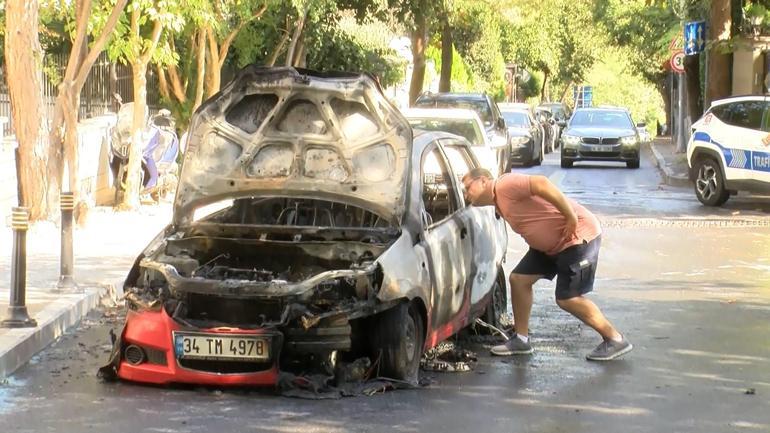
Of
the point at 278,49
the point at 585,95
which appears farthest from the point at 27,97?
the point at 585,95

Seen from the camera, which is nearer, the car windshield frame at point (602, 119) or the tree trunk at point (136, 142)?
the tree trunk at point (136, 142)

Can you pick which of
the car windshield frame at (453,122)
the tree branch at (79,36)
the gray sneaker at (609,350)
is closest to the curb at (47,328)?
the gray sneaker at (609,350)

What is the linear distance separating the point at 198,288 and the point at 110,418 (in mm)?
914

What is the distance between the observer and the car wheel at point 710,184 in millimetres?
20703

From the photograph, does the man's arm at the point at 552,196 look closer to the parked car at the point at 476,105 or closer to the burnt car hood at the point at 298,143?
the burnt car hood at the point at 298,143

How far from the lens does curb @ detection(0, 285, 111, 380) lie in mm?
8406

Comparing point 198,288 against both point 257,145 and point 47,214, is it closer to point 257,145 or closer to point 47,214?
point 257,145

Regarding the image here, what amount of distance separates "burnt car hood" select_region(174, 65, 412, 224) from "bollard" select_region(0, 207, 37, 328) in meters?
1.27

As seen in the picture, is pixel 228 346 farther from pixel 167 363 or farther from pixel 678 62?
pixel 678 62

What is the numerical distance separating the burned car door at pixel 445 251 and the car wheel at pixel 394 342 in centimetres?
36

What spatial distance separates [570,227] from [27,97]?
28.1 feet

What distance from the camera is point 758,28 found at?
31.3 metres

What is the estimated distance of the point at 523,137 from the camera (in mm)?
32750

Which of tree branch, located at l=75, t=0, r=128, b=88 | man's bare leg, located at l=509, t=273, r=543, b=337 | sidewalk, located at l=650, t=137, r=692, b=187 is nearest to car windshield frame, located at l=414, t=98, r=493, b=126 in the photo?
sidewalk, located at l=650, t=137, r=692, b=187
